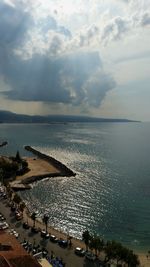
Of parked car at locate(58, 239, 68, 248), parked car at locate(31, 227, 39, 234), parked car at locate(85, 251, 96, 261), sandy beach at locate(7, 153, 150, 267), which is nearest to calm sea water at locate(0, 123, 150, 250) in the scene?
sandy beach at locate(7, 153, 150, 267)

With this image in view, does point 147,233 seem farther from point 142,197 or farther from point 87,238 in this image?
point 142,197

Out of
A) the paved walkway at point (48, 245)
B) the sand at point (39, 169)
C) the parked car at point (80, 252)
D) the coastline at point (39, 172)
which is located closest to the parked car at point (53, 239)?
the paved walkway at point (48, 245)

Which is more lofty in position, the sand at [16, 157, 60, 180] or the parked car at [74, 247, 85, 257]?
the sand at [16, 157, 60, 180]

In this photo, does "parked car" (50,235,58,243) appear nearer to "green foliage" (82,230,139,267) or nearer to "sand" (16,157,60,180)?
"green foliage" (82,230,139,267)

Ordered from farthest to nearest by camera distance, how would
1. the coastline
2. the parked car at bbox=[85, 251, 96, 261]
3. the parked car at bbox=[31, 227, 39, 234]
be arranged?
the coastline < the parked car at bbox=[31, 227, 39, 234] < the parked car at bbox=[85, 251, 96, 261]

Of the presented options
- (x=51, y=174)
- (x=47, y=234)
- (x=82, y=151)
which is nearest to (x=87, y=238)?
(x=47, y=234)

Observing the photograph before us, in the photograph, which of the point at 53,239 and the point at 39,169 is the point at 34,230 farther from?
the point at 39,169

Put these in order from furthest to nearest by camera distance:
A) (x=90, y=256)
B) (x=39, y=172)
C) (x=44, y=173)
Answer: (x=39, y=172), (x=44, y=173), (x=90, y=256)

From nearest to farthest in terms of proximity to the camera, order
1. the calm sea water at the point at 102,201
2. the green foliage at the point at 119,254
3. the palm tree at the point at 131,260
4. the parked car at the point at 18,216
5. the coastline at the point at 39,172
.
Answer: the palm tree at the point at 131,260 → the green foliage at the point at 119,254 → the parked car at the point at 18,216 → the calm sea water at the point at 102,201 → the coastline at the point at 39,172

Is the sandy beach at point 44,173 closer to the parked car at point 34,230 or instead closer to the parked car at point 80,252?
the parked car at point 80,252

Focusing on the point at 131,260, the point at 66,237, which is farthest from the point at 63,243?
the point at 131,260

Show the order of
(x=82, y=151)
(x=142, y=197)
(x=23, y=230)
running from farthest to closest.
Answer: (x=82, y=151)
(x=142, y=197)
(x=23, y=230)
